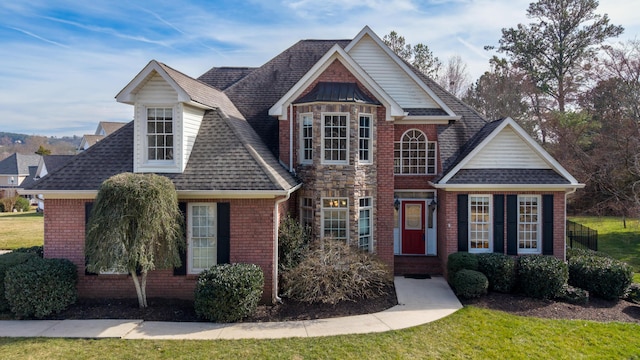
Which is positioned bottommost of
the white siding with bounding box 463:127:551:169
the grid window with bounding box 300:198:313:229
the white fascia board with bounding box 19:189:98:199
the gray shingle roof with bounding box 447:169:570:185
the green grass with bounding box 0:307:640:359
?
the green grass with bounding box 0:307:640:359

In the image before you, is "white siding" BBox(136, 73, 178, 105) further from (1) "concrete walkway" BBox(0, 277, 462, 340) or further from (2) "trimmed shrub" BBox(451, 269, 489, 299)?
(2) "trimmed shrub" BBox(451, 269, 489, 299)

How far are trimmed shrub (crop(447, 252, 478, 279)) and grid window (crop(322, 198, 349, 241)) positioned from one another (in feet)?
11.5

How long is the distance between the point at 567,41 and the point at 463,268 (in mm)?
29824

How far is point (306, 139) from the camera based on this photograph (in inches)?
515

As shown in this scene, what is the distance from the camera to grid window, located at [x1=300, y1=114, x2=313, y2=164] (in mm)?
12922

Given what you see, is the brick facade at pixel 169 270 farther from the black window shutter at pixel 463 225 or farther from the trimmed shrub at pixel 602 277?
the trimmed shrub at pixel 602 277

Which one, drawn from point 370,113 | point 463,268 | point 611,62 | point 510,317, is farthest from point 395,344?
point 611,62

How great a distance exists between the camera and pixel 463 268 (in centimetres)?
1177

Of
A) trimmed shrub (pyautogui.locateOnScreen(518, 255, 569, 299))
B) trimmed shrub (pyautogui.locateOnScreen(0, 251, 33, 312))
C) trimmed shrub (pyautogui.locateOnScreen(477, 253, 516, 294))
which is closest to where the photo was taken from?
trimmed shrub (pyautogui.locateOnScreen(0, 251, 33, 312))

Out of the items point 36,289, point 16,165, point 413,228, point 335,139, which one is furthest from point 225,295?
point 16,165

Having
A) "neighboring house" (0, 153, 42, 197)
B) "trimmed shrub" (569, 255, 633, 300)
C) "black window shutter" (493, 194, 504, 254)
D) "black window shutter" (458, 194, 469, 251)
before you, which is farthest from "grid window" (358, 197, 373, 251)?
"neighboring house" (0, 153, 42, 197)

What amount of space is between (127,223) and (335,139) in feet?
22.5

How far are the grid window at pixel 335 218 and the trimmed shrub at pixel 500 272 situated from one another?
15.0 ft

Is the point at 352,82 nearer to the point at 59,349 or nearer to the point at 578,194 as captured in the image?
the point at 59,349
